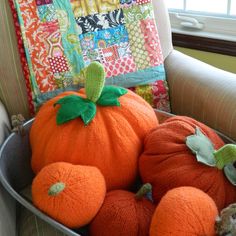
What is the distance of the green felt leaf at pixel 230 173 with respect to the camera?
68 cm

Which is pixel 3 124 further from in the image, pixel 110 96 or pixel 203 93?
pixel 203 93

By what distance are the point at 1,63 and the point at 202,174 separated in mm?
588

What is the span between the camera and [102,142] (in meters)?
0.71

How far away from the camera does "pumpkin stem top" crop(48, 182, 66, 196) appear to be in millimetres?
602

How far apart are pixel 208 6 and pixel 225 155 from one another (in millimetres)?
915

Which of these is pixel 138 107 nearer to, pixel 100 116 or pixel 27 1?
pixel 100 116

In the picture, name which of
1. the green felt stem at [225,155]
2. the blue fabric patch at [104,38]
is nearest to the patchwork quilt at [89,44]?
the blue fabric patch at [104,38]

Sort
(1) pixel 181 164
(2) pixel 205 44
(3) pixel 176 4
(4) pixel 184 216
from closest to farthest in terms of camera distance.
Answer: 1. (4) pixel 184 216
2. (1) pixel 181 164
3. (2) pixel 205 44
4. (3) pixel 176 4

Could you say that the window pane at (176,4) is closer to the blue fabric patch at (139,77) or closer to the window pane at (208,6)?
the window pane at (208,6)

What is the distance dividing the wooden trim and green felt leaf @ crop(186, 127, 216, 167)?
0.66 metres

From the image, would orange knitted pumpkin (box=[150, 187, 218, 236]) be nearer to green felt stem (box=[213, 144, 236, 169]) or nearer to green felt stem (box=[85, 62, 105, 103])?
green felt stem (box=[213, 144, 236, 169])

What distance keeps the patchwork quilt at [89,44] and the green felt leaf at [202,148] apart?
0.35 metres

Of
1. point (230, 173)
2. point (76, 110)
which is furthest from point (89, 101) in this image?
point (230, 173)

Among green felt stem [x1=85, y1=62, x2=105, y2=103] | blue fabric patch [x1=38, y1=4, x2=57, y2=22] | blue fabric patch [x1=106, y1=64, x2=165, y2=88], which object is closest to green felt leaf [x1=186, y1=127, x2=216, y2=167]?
green felt stem [x1=85, y1=62, x2=105, y2=103]
